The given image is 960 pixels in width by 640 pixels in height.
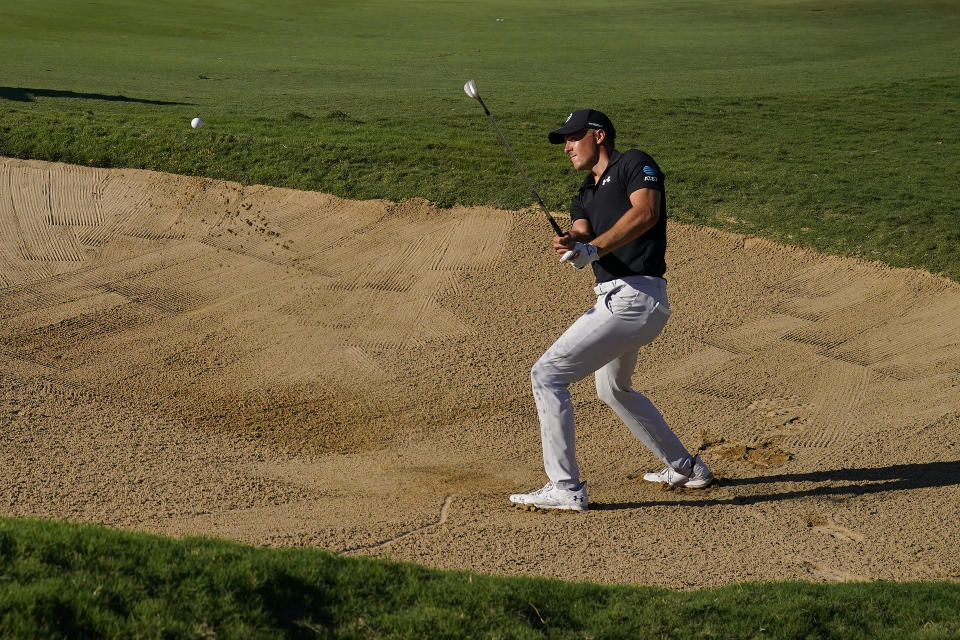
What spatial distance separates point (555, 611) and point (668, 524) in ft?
6.12

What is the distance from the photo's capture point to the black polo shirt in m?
6.76

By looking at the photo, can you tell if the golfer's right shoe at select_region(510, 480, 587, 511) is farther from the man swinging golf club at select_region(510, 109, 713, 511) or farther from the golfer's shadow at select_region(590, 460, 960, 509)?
the golfer's shadow at select_region(590, 460, 960, 509)

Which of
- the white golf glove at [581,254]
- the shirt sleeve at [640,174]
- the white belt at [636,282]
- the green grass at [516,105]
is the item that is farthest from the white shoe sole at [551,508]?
the green grass at [516,105]

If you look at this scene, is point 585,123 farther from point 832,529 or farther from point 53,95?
point 53,95

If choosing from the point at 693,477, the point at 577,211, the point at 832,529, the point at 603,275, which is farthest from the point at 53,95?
the point at 832,529

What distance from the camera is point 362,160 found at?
1481cm

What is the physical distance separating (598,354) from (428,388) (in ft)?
10.6

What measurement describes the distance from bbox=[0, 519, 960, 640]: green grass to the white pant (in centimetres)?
150

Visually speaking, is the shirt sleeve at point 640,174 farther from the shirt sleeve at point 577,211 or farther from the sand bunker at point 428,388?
the sand bunker at point 428,388

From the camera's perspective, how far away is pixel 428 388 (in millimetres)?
9867

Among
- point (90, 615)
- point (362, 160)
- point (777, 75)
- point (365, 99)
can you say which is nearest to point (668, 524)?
point (90, 615)

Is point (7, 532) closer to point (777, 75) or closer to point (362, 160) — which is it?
point (362, 160)

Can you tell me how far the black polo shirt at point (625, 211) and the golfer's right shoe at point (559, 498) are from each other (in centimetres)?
148

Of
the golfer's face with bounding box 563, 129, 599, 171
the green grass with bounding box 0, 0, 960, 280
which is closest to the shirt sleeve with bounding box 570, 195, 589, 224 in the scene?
the golfer's face with bounding box 563, 129, 599, 171
